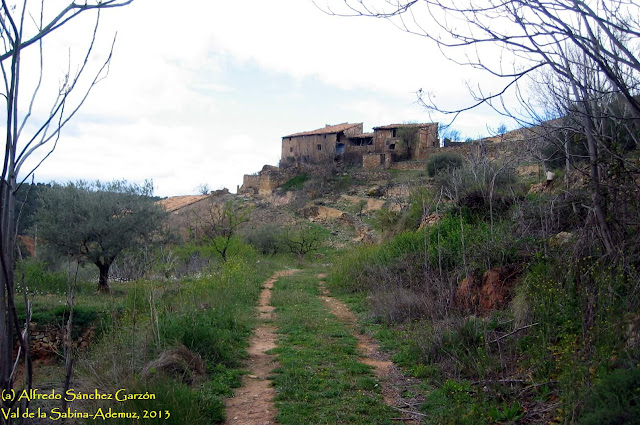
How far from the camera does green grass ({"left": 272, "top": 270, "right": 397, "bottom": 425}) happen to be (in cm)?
483

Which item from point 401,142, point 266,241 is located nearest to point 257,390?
point 266,241

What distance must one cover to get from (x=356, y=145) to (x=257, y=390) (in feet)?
144

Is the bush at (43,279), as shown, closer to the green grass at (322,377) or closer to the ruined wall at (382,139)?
the green grass at (322,377)

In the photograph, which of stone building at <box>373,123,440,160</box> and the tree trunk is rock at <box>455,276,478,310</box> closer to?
the tree trunk

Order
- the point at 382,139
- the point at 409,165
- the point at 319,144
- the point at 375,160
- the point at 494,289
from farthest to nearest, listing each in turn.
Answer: the point at 319,144
the point at 382,139
the point at 375,160
the point at 409,165
the point at 494,289

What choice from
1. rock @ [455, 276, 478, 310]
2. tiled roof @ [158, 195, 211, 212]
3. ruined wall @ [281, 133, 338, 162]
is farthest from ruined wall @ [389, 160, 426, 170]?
rock @ [455, 276, 478, 310]

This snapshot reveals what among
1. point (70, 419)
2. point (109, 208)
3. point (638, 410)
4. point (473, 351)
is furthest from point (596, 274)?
point (109, 208)

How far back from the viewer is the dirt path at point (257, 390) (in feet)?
16.1

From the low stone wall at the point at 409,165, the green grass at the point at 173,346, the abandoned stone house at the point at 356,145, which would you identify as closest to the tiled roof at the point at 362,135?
the abandoned stone house at the point at 356,145

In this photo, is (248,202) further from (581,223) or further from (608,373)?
(608,373)

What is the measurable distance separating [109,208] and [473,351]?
14.4 metres

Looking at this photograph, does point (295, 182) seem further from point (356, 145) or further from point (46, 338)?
point (46, 338)

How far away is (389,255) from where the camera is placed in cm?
1253

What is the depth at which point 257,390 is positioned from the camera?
5.77m
